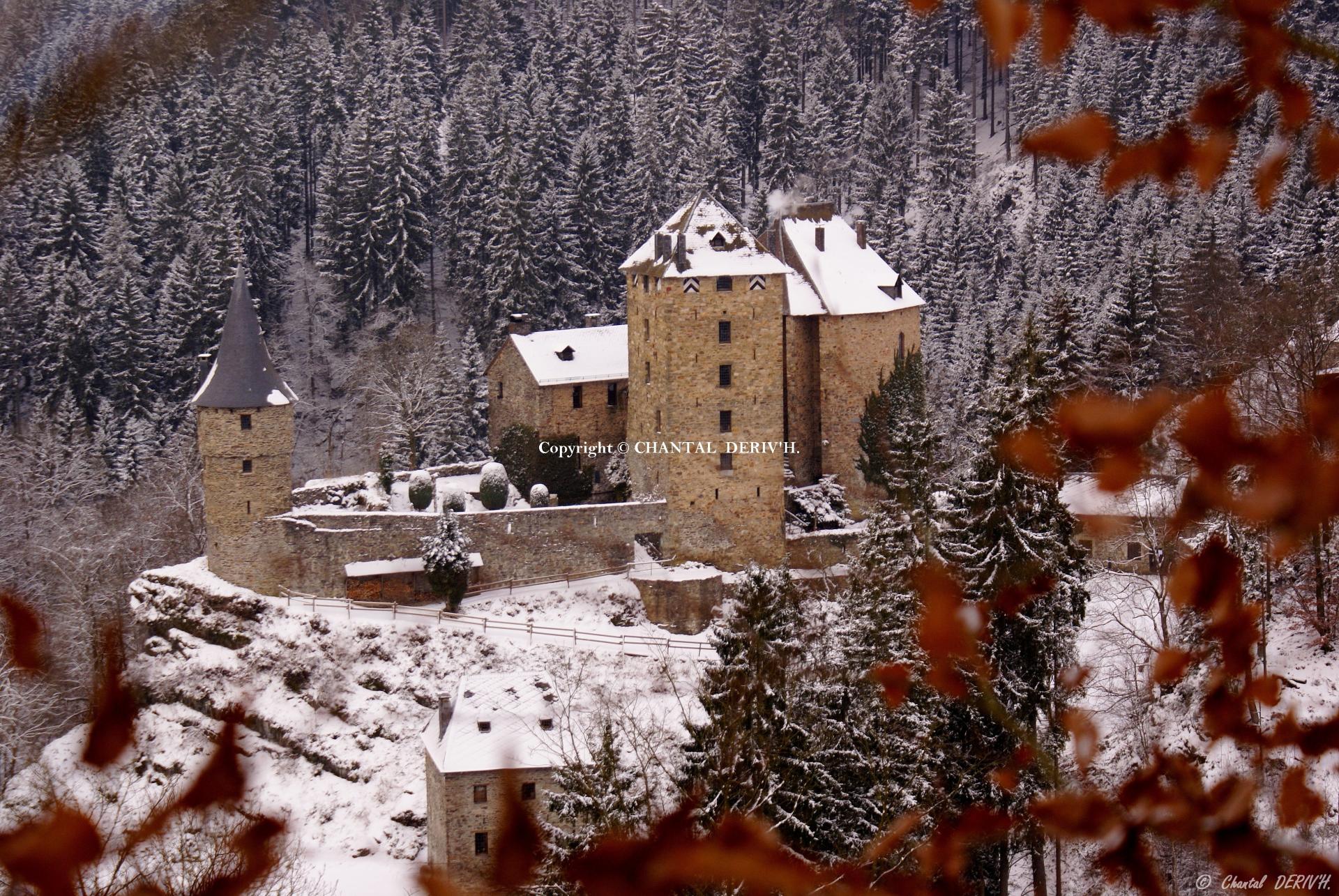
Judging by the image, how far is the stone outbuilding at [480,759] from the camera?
73.7 feet

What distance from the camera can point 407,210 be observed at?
2064 inches

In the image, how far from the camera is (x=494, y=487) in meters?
31.1

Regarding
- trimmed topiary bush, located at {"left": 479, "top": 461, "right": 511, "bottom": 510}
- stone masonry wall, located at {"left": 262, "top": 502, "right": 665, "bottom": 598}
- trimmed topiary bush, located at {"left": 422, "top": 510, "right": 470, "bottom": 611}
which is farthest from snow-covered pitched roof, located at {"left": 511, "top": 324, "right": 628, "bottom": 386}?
trimmed topiary bush, located at {"left": 422, "top": 510, "right": 470, "bottom": 611}

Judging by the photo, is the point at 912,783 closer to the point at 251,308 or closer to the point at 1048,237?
the point at 251,308

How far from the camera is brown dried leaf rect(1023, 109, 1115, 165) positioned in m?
3.89

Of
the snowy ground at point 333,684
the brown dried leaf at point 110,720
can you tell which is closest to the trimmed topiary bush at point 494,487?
the snowy ground at point 333,684

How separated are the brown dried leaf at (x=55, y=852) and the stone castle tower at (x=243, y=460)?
24.7 meters

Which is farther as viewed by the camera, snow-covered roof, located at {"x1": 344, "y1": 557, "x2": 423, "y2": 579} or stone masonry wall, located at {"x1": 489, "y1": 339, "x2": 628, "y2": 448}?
stone masonry wall, located at {"x1": 489, "y1": 339, "x2": 628, "y2": 448}

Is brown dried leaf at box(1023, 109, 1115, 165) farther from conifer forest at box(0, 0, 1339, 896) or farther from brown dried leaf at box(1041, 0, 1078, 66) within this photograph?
brown dried leaf at box(1041, 0, 1078, 66)

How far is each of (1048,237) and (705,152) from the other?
13.0m

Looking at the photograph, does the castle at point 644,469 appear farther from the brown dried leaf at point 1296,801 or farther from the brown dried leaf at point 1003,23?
the brown dried leaf at point 1003,23

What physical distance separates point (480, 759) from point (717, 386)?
382 inches

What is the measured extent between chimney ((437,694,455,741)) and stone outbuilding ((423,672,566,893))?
0.01 meters

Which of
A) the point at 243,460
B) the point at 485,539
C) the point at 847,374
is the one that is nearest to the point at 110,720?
the point at 243,460
